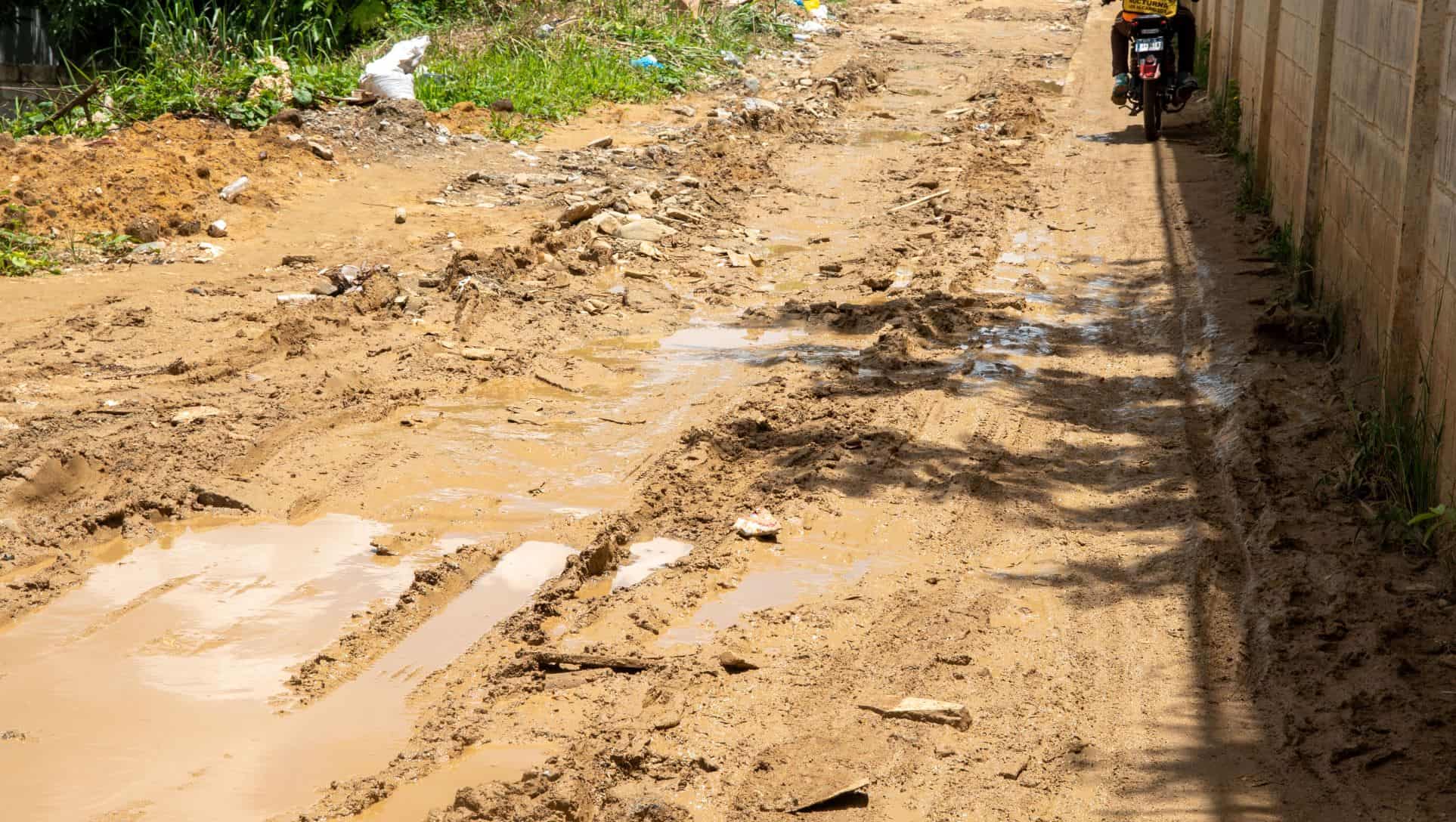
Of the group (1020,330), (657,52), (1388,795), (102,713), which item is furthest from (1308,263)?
(657,52)

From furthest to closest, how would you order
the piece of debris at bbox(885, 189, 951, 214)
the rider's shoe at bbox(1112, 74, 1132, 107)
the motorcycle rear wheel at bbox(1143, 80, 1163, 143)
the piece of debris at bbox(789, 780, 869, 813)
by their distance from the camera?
the rider's shoe at bbox(1112, 74, 1132, 107)
the motorcycle rear wheel at bbox(1143, 80, 1163, 143)
the piece of debris at bbox(885, 189, 951, 214)
the piece of debris at bbox(789, 780, 869, 813)

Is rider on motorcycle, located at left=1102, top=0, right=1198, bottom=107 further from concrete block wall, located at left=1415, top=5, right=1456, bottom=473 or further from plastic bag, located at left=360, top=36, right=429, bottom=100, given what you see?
concrete block wall, located at left=1415, top=5, right=1456, bottom=473

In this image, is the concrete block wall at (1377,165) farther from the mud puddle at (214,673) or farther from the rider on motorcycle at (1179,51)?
the mud puddle at (214,673)

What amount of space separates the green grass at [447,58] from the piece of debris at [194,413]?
564 cm

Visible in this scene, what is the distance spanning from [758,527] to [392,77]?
27.4 ft

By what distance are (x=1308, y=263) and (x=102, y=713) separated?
6155 millimetres

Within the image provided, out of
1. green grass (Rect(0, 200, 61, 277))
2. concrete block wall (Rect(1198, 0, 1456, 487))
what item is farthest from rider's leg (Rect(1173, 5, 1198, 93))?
green grass (Rect(0, 200, 61, 277))

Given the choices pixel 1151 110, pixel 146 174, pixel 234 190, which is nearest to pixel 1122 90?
pixel 1151 110

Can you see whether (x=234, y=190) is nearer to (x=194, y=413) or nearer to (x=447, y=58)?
(x=194, y=413)

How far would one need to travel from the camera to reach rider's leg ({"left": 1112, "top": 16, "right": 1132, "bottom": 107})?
1166cm

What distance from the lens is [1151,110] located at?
1147 centimetres

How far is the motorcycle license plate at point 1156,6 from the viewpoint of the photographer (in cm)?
1123

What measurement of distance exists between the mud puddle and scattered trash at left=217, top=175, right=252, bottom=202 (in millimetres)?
5166

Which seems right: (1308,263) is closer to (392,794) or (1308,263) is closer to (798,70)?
(392,794)
